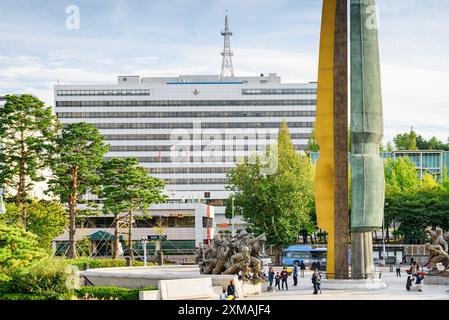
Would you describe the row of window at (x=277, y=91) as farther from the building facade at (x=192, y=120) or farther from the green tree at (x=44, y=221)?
the green tree at (x=44, y=221)

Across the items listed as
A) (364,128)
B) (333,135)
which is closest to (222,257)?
(333,135)

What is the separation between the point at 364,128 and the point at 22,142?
107 ft

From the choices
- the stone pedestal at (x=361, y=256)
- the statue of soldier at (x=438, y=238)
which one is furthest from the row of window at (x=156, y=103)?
the stone pedestal at (x=361, y=256)

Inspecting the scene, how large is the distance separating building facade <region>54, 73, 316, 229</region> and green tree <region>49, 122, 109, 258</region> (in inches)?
2295

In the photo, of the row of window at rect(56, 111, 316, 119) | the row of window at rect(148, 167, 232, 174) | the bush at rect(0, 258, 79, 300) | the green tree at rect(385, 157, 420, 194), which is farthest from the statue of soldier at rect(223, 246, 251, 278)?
the row of window at rect(148, 167, 232, 174)

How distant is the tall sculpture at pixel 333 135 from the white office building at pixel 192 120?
8511cm

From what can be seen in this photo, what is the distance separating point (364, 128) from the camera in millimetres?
46188

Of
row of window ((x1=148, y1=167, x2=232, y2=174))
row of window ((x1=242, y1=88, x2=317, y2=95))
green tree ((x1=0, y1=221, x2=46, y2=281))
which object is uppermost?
row of window ((x1=242, y1=88, x2=317, y2=95))

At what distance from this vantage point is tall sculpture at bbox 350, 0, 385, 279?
46.2 metres

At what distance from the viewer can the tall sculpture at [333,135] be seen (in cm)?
4759

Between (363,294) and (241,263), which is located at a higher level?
(241,263)

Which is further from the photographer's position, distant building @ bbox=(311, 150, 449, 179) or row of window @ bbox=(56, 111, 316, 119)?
row of window @ bbox=(56, 111, 316, 119)

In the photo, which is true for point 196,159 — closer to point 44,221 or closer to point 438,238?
point 44,221

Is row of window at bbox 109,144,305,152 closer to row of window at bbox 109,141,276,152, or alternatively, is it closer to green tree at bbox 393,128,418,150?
row of window at bbox 109,141,276,152
